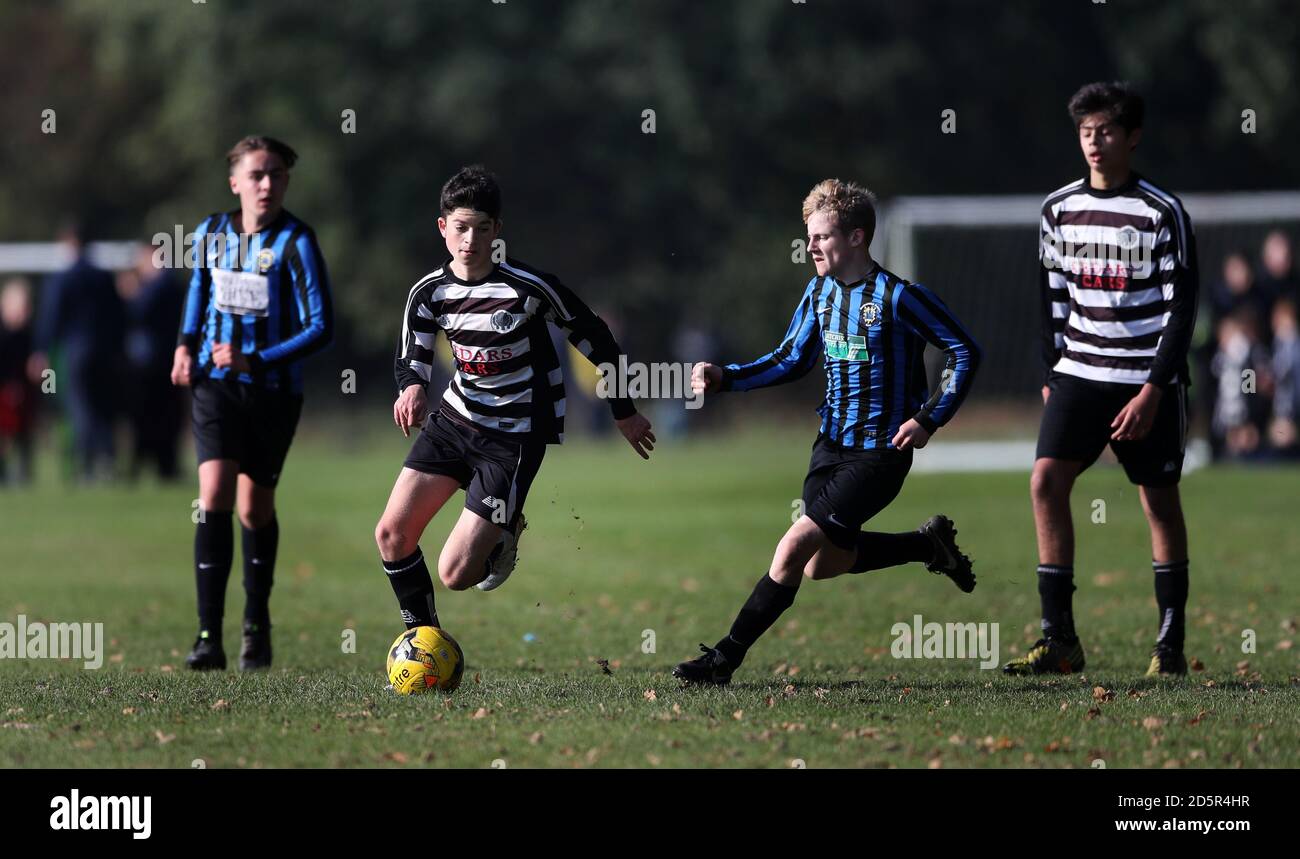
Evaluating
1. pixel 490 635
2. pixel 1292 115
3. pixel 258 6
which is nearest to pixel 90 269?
pixel 490 635

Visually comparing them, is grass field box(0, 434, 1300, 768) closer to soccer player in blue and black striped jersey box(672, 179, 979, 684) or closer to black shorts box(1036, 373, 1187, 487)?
soccer player in blue and black striped jersey box(672, 179, 979, 684)

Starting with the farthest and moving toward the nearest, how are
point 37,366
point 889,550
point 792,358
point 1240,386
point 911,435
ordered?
point 37,366
point 1240,386
point 889,550
point 792,358
point 911,435

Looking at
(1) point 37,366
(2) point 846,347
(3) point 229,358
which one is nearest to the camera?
(2) point 846,347

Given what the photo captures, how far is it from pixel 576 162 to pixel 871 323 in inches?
1201

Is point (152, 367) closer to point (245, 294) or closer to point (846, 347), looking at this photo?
point (245, 294)

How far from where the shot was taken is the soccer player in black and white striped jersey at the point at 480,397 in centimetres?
718

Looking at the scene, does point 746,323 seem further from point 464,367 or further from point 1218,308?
point 464,367

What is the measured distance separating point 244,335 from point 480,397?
143 cm

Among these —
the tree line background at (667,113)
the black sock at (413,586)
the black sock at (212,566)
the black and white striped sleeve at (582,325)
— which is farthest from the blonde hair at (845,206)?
the tree line background at (667,113)

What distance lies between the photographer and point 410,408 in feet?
23.2

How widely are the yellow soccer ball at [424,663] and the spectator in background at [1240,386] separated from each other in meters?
A: 13.9

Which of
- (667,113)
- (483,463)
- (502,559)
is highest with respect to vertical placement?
(667,113)

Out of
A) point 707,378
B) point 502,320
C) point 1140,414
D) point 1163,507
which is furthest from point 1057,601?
point 502,320

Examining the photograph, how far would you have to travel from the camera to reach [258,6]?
1378 inches
